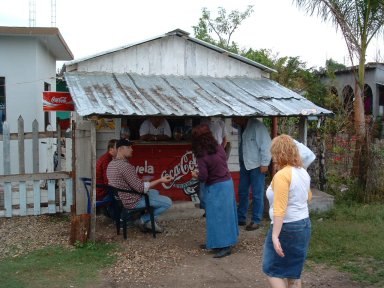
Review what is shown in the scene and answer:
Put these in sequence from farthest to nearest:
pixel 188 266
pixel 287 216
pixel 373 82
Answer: pixel 373 82 < pixel 188 266 < pixel 287 216

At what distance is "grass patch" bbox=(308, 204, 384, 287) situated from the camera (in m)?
5.61

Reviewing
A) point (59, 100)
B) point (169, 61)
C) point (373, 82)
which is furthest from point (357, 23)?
point (373, 82)

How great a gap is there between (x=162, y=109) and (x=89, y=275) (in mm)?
2308

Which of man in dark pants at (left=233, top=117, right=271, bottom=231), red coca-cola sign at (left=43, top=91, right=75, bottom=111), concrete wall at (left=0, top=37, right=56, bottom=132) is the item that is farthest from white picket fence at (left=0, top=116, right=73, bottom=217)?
man in dark pants at (left=233, top=117, right=271, bottom=231)

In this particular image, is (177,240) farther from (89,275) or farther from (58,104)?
(58,104)

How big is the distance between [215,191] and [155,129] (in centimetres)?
245

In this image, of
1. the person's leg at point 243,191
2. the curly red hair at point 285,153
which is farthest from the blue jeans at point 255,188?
the curly red hair at point 285,153

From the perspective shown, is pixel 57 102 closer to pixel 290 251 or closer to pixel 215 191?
pixel 215 191

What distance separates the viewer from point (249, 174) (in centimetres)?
741

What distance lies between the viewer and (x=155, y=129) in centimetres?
812

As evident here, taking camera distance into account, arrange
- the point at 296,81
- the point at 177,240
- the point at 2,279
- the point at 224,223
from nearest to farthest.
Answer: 1. the point at 2,279
2. the point at 224,223
3. the point at 177,240
4. the point at 296,81

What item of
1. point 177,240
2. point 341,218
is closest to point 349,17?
point 341,218

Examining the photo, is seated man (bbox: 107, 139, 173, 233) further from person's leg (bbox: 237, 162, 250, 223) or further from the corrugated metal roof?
person's leg (bbox: 237, 162, 250, 223)

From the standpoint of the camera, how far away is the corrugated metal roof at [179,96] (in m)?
6.30
